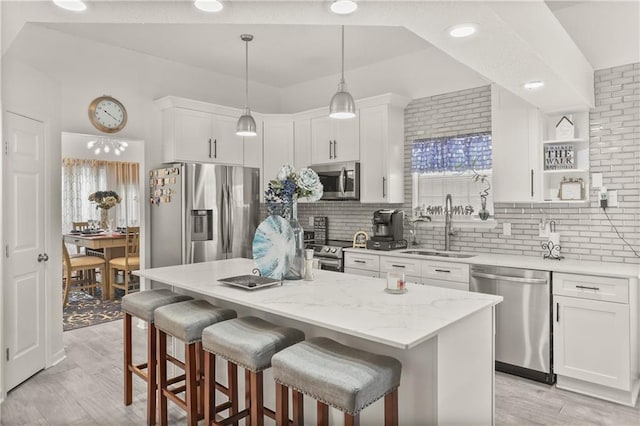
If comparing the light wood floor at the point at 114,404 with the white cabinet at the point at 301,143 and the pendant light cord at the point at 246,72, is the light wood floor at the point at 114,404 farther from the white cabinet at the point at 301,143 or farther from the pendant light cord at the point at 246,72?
the pendant light cord at the point at 246,72

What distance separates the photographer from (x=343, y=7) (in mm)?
1954

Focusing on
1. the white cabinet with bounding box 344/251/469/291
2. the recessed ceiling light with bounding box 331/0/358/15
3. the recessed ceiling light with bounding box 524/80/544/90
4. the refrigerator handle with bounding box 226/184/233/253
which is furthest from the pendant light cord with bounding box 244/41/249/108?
the recessed ceiling light with bounding box 524/80/544/90

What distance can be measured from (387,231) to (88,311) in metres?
4.02

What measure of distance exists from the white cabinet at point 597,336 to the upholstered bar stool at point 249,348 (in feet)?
7.04

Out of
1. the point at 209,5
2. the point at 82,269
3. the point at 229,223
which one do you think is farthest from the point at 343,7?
the point at 82,269

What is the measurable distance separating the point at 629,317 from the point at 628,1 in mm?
2423

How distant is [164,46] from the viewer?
4508 mm

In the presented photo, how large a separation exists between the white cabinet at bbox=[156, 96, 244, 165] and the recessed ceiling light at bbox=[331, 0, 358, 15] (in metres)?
3.08

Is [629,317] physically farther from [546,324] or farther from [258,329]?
[258,329]

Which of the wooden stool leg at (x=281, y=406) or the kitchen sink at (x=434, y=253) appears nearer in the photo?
the wooden stool leg at (x=281, y=406)

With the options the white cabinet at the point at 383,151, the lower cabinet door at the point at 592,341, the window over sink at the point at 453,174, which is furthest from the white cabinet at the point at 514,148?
the white cabinet at the point at 383,151

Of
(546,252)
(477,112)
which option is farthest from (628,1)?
(546,252)

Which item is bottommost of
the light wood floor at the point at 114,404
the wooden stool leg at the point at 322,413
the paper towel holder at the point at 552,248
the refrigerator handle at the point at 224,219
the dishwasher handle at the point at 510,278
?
the light wood floor at the point at 114,404

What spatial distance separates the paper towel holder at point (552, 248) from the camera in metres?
3.58
